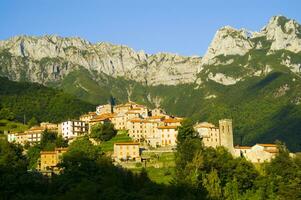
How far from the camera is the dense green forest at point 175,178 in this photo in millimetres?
73375

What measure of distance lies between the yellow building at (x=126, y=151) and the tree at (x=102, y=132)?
46.9 feet

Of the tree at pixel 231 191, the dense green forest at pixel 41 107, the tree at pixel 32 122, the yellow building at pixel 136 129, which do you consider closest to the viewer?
the tree at pixel 231 191

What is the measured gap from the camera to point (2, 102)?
189 metres

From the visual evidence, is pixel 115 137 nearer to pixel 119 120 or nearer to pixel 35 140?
pixel 119 120

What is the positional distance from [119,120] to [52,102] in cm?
5369

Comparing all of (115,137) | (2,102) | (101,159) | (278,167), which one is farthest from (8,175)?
(2,102)

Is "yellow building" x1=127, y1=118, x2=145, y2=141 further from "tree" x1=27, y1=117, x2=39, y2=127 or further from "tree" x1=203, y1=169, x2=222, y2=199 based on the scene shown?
"tree" x1=203, y1=169, x2=222, y2=199

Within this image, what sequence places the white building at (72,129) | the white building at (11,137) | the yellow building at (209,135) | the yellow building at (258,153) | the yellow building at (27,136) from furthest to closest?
the white building at (72,129), the white building at (11,137), the yellow building at (27,136), the yellow building at (209,135), the yellow building at (258,153)

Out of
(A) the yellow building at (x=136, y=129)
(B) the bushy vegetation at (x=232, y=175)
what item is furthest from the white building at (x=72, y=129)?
(B) the bushy vegetation at (x=232, y=175)

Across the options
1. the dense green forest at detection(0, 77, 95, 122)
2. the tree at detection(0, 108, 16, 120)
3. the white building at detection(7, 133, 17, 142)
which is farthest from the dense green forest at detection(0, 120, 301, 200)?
the dense green forest at detection(0, 77, 95, 122)

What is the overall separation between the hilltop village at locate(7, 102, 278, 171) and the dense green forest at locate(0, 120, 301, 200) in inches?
289

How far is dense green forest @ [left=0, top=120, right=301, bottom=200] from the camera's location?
73.4m

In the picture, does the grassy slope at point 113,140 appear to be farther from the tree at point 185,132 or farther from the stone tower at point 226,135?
the stone tower at point 226,135

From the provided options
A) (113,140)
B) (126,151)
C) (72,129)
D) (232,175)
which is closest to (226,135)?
(126,151)
